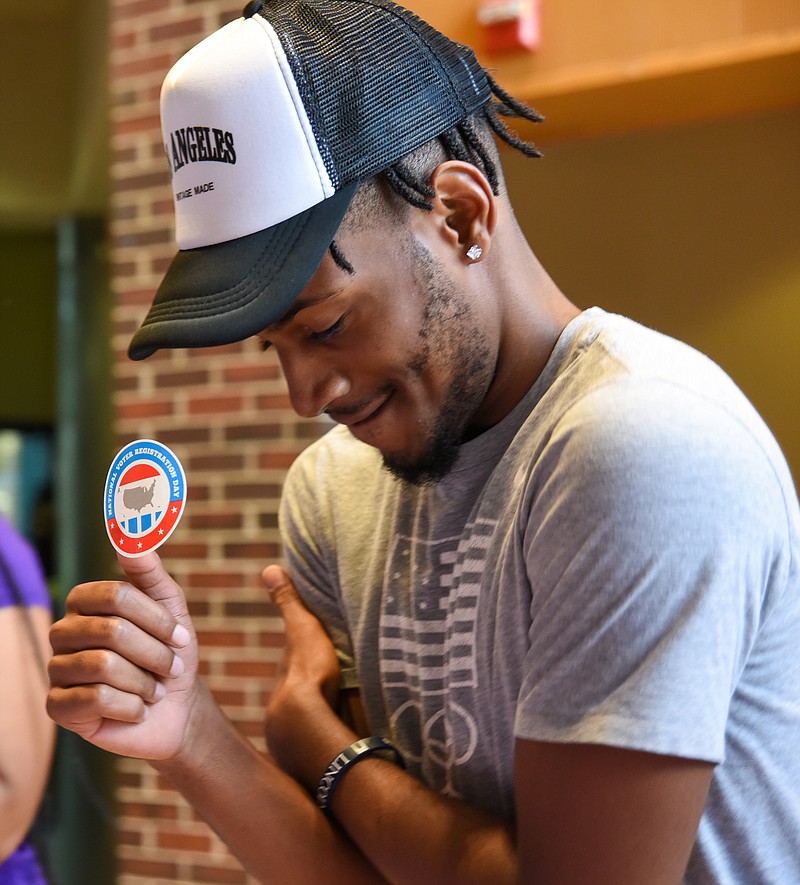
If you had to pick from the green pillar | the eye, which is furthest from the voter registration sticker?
the green pillar

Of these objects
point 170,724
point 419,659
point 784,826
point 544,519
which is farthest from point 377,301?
point 784,826

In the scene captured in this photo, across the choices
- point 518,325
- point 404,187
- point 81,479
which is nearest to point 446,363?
point 518,325

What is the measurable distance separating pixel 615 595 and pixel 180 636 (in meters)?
0.52

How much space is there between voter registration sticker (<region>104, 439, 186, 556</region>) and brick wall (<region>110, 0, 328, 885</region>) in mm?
1693

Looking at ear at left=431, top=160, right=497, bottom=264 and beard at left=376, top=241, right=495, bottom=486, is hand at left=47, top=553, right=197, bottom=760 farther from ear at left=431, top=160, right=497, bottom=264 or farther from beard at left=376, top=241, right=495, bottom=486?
ear at left=431, top=160, right=497, bottom=264

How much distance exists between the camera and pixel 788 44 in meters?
2.68

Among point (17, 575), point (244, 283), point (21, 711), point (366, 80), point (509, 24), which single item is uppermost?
point (509, 24)

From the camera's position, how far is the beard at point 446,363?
1.35 meters

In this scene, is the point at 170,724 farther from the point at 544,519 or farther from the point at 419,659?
the point at 544,519

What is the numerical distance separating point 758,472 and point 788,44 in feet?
6.43

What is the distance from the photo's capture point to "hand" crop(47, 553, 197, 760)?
4.05ft

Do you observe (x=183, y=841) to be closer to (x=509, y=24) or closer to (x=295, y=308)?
(x=295, y=308)

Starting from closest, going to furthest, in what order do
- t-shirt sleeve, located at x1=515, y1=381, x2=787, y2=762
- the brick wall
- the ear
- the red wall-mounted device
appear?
t-shirt sleeve, located at x1=515, y1=381, x2=787, y2=762 → the ear → the red wall-mounted device → the brick wall

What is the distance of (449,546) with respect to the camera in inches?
55.5
